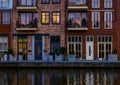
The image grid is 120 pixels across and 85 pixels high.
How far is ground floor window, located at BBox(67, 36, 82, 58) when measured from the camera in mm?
67438

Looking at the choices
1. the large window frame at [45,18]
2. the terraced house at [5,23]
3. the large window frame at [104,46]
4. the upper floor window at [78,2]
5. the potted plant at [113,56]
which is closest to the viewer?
the potted plant at [113,56]

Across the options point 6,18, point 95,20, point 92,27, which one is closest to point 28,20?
point 6,18

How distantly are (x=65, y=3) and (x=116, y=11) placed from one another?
7578 millimetres

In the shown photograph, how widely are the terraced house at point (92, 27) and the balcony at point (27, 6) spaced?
→ 4.99 meters

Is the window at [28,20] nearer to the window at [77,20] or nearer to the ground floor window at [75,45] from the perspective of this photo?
the window at [77,20]

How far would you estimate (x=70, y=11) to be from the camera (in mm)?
68312

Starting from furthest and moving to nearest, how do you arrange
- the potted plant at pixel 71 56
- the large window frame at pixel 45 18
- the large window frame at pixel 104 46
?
the large window frame at pixel 45 18
the large window frame at pixel 104 46
the potted plant at pixel 71 56

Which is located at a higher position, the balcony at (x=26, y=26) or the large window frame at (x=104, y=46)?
the balcony at (x=26, y=26)

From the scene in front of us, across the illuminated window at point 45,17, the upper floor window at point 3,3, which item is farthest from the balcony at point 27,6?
the upper floor window at point 3,3

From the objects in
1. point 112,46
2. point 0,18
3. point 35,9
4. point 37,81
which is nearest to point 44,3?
point 35,9

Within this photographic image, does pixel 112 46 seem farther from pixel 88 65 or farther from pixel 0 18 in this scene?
pixel 0 18

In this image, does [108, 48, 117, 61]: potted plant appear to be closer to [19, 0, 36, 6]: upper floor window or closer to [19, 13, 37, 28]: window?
[19, 13, 37, 28]: window

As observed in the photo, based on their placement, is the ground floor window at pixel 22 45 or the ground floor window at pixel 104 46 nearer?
the ground floor window at pixel 104 46

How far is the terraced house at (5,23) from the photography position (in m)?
67.9
